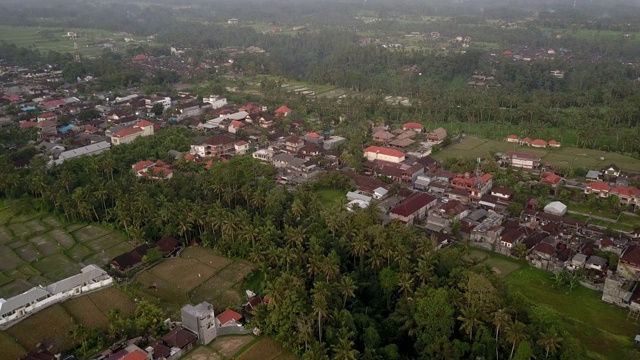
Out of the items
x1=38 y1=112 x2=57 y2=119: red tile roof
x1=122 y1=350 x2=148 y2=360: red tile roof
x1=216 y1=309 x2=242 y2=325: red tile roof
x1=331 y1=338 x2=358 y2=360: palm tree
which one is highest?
x1=331 y1=338 x2=358 y2=360: palm tree

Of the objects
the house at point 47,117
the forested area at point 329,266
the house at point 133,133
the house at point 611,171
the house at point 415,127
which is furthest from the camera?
the house at point 415,127

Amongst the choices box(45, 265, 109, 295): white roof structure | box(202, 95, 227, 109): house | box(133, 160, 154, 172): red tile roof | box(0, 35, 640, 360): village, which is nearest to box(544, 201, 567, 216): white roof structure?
box(0, 35, 640, 360): village

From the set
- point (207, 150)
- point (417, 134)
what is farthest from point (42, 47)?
point (417, 134)

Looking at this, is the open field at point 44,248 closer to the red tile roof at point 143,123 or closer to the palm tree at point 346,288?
the palm tree at point 346,288

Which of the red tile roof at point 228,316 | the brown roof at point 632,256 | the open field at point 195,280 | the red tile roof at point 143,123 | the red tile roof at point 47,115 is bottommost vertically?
the red tile roof at point 47,115

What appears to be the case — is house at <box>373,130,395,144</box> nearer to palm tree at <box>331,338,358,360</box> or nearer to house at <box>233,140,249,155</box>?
house at <box>233,140,249,155</box>

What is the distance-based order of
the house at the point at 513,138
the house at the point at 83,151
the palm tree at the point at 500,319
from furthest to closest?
the house at the point at 513,138 → the house at the point at 83,151 → the palm tree at the point at 500,319

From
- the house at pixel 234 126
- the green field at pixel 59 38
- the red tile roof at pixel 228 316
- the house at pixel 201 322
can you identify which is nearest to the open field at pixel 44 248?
the house at pixel 201 322
